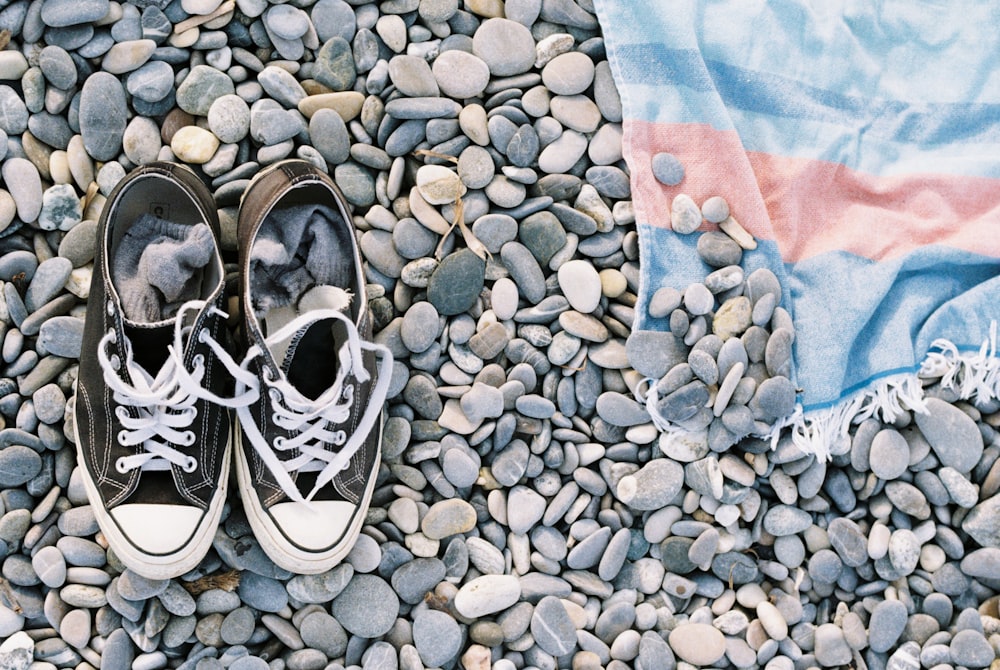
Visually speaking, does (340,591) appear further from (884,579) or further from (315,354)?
(884,579)

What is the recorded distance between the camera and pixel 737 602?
1.31 metres

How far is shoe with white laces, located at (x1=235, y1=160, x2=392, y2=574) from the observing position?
1.12 m

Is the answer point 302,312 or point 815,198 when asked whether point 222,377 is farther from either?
point 815,198

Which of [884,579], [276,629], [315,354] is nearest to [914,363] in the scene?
[884,579]

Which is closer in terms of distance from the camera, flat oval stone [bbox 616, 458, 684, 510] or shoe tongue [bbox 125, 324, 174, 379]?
shoe tongue [bbox 125, 324, 174, 379]

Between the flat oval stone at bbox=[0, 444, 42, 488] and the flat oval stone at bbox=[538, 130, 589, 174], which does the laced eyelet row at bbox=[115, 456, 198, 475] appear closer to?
the flat oval stone at bbox=[0, 444, 42, 488]

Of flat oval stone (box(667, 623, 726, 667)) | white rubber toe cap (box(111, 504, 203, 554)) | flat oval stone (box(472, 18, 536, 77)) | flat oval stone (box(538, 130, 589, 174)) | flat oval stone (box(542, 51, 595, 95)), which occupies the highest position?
flat oval stone (box(472, 18, 536, 77))

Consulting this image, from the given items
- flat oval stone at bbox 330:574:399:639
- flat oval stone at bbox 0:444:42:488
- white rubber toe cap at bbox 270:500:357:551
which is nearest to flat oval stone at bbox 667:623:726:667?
flat oval stone at bbox 330:574:399:639

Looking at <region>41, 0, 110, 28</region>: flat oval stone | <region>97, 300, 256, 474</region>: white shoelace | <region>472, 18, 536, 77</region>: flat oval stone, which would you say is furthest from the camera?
<region>472, 18, 536, 77</region>: flat oval stone

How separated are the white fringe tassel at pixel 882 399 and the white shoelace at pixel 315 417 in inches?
16.2

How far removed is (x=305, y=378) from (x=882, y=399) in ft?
2.77

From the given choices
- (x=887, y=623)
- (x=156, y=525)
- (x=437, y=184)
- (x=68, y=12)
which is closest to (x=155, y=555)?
(x=156, y=525)

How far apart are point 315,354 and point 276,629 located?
380 millimetres

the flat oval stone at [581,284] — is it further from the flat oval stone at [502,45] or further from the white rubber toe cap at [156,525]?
the white rubber toe cap at [156,525]
